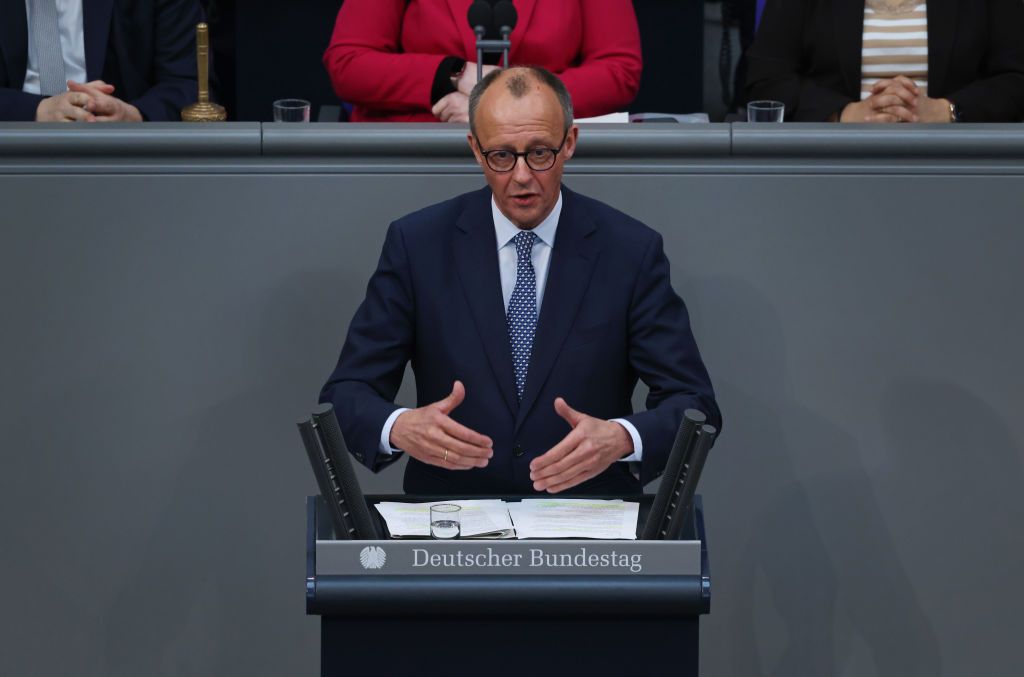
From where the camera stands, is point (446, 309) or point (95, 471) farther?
point (95, 471)

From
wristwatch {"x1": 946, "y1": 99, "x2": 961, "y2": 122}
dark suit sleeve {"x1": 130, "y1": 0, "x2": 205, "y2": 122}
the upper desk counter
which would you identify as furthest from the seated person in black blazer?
dark suit sleeve {"x1": 130, "y1": 0, "x2": 205, "y2": 122}

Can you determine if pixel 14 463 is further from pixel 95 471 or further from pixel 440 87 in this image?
pixel 440 87

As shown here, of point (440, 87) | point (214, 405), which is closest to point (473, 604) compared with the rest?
point (214, 405)

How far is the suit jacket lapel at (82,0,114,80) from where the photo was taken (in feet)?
13.2

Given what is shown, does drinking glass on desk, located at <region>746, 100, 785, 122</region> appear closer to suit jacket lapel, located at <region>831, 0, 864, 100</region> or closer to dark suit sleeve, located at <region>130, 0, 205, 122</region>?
suit jacket lapel, located at <region>831, 0, 864, 100</region>

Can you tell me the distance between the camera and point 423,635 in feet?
7.69

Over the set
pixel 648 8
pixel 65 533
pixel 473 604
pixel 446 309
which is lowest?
pixel 65 533

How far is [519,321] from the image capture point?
287 cm

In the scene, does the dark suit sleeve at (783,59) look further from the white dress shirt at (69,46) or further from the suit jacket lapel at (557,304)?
the white dress shirt at (69,46)

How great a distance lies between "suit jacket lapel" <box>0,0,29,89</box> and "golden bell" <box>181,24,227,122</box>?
549 mm

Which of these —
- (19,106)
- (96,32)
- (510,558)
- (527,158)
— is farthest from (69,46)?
(510,558)

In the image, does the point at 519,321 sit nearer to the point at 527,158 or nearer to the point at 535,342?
the point at 535,342

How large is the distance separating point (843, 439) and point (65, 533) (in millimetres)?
1601

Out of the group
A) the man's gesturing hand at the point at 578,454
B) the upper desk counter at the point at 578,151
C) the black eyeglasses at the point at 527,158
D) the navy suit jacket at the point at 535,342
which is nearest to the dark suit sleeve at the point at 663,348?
the navy suit jacket at the point at 535,342
